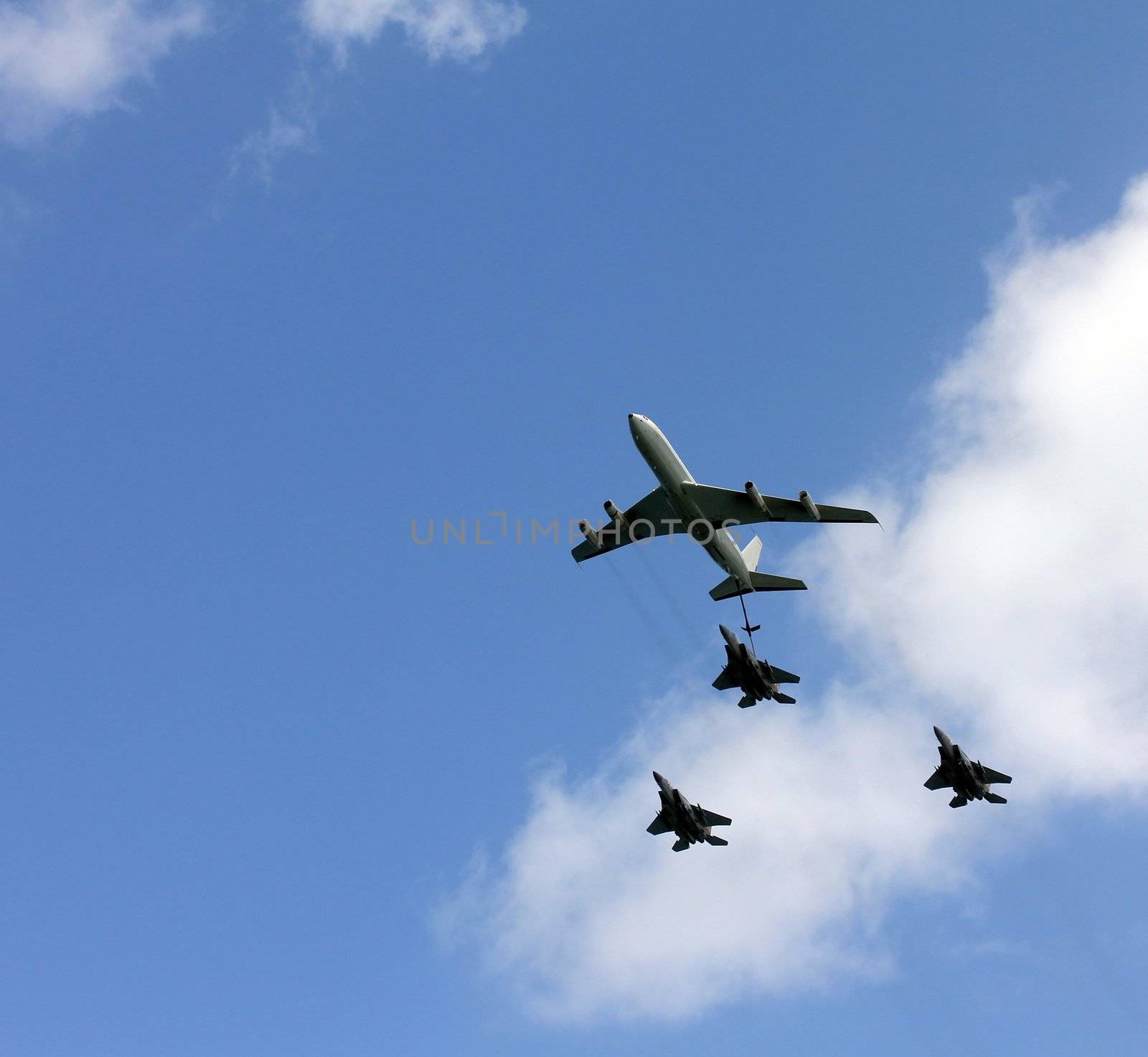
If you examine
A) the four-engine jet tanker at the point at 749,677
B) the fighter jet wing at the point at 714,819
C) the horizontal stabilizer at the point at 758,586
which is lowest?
the fighter jet wing at the point at 714,819

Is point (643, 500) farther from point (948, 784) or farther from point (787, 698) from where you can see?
point (948, 784)

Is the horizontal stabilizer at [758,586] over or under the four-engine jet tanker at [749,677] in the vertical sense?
over

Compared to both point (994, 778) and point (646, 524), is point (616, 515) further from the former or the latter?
point (994, 778)

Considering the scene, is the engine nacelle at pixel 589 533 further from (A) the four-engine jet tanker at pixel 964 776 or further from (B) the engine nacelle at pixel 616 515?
(A) the four-engine jet tanker at pixel 964 776

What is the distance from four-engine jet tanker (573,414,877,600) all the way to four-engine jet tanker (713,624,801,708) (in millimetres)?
4489

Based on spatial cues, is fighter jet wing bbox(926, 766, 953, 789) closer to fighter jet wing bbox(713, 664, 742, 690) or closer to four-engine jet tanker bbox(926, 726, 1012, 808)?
four-engine jet tanker bbox(926, 726, 1012, 808)

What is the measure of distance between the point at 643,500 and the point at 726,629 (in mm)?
9737

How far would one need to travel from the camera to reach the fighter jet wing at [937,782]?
91.2 metres

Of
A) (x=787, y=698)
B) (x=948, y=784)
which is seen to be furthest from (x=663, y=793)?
(x=948, y=784)

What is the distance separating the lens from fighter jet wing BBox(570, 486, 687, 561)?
93125mm

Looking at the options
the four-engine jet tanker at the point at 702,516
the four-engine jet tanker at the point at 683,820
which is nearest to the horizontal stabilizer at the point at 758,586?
the four-engine jet tanker at the point at 702,516

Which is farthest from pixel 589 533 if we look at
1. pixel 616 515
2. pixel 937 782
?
pixel 937 782

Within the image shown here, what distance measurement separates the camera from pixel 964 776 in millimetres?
90250

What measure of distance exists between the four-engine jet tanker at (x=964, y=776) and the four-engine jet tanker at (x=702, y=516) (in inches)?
545
